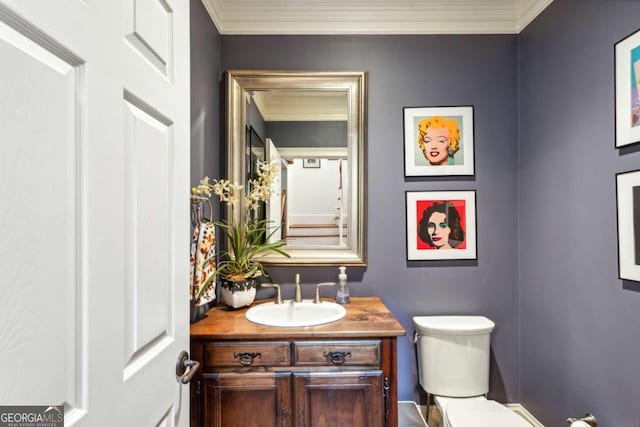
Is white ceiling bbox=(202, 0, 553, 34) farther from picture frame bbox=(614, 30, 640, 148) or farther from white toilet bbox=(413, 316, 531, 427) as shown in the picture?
white toilet bbox=(413, 316, 531, 427)

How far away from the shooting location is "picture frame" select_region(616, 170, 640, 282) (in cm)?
119

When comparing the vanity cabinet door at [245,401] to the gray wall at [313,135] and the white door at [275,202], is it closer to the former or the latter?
the white door at [275,202]

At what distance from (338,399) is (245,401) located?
379 mm

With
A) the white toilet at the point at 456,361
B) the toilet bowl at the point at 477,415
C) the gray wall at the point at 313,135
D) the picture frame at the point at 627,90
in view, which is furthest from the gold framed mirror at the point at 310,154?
the picture frame at the point at 627,90

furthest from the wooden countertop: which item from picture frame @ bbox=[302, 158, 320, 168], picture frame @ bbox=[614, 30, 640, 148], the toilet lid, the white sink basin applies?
picture frame @ bbox=[614, 30, 640, 148]

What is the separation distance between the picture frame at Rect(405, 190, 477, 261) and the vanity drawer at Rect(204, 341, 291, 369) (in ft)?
3.08

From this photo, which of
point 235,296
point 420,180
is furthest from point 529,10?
point 235,296

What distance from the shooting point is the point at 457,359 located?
1.65 m

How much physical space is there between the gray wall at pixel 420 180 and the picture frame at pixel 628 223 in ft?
2.11

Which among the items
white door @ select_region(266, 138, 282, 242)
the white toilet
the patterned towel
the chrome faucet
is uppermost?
white door @ select_region(266, 138, 282, 242)

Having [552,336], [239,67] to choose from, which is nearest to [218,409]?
[552,336]

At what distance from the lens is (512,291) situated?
6.21 ft

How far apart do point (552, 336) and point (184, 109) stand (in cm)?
198

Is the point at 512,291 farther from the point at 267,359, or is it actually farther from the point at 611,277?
the point at 267,359
